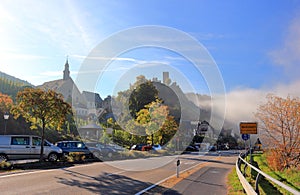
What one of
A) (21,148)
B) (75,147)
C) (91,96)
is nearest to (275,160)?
(91,96)

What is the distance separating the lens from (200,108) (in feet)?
74.4

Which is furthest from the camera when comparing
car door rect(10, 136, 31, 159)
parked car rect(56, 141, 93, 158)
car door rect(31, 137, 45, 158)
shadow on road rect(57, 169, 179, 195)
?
parked car rect(56, 141, 93, 158)

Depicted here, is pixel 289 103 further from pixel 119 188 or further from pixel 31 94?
pixel 31 94

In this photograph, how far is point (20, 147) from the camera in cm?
1780

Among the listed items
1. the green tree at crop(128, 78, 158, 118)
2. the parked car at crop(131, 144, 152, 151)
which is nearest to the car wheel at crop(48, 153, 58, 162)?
the green tree at crop(128, 78, 158, 118)

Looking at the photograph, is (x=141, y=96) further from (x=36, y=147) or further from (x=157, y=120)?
(x=36, y=147)

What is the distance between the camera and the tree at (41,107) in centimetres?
1742

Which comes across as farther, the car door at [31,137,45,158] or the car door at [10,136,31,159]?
the car door at [31,137,45,158]

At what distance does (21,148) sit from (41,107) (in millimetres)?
2936

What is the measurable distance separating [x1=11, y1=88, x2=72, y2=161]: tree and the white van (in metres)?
0.75

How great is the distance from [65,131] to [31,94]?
98.9 ft

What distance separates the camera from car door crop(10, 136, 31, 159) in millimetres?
17527

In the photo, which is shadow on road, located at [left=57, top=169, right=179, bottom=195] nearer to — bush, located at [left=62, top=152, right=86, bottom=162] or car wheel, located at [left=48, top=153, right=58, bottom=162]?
car wheel, located at [left=48, top=153, right=58, bottom=162]

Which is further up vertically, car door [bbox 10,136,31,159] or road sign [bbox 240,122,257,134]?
road sign [bbox 240,122,257,134]
